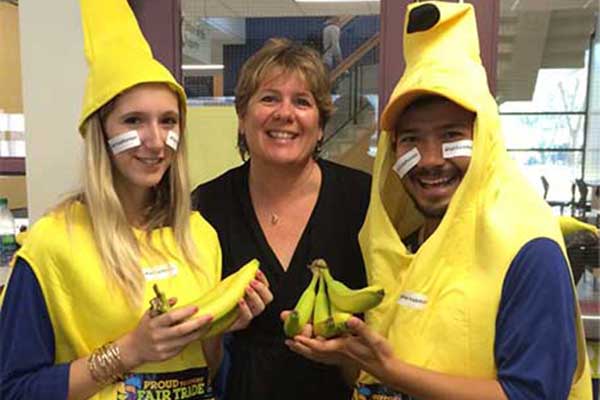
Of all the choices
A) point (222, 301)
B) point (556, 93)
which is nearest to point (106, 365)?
point (222, 301)

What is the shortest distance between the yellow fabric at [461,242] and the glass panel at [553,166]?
103cm

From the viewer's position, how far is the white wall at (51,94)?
1851mm

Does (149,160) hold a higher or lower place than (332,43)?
lower

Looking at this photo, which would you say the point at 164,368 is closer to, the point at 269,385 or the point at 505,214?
the point at 269,385

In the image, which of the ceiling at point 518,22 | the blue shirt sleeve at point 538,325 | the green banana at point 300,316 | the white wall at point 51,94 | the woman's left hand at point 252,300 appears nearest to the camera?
the blue shirt sleeve at point 538,325

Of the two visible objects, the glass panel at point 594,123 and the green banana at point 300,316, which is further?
the glass panel at point 594,123

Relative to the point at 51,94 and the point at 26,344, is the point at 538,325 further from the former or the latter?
the point at 51,94

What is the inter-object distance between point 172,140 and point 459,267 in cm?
68

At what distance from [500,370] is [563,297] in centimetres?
17

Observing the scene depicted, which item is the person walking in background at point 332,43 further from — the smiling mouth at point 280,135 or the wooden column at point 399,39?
the smiling mouth at point 280,135

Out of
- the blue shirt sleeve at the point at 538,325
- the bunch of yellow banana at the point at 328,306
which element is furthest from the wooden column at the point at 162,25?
the blue shirt sleeve at the point at 538,325

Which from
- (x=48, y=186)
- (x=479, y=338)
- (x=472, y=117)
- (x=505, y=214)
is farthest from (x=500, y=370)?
(x=48, y=186)

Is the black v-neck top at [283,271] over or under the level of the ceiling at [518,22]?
under

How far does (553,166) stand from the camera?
6.95 ft
